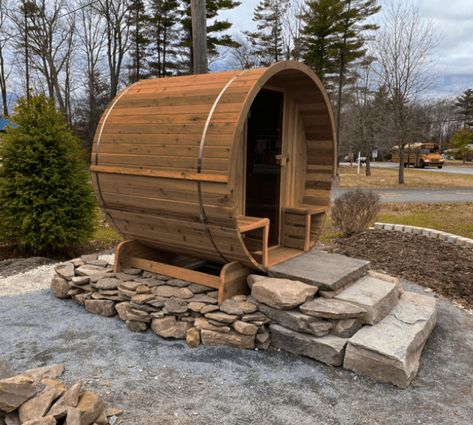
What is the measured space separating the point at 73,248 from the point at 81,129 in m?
22.4

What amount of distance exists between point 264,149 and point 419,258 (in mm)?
3516

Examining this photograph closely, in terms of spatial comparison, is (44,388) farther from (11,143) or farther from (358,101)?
(358,101)

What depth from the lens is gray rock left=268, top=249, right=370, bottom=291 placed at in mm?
4289

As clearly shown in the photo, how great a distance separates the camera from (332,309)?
12.8 feet

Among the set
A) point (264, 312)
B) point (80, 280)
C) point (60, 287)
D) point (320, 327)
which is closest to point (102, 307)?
point (80, 280)

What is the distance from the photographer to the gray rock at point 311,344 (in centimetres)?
377

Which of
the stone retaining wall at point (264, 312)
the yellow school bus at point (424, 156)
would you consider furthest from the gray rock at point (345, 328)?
the yellow school bus at point (424, 156)

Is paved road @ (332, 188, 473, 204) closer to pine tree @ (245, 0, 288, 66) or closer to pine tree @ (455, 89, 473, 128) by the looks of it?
pine tree @ (245, 0, 288, 66)

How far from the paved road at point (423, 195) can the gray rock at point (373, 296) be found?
36.5 feet

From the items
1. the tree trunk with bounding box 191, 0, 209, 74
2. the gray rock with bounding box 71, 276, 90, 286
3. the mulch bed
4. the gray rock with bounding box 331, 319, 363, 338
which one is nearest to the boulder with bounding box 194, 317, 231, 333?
the gray rock with bounding box 331, 319, 363, 338

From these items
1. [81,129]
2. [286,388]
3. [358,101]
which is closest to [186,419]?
[286,388]

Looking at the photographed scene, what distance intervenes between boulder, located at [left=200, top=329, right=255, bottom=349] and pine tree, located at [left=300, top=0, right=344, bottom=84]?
22238 millimetres

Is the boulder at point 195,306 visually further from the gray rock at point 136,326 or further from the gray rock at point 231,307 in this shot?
the gray rock at point 136,326

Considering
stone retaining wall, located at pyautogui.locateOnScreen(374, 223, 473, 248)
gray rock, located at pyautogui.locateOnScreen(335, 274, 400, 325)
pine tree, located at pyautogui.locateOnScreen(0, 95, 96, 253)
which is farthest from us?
stone retaining wall, located at pyautogui.locateOnScreen(374, 223, 473, 248)
